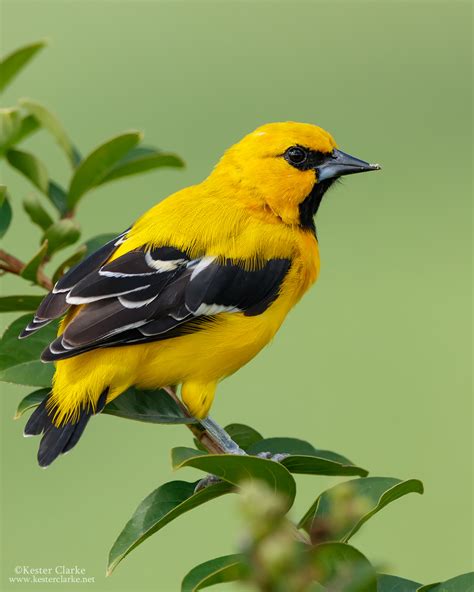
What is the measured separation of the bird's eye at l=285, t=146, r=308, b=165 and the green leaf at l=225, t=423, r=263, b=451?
142 centimetres

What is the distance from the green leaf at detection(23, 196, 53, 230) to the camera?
3426 mm

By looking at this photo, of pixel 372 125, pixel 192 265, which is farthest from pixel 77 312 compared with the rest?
pixel 372 125

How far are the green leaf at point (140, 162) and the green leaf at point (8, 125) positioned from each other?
0.42m

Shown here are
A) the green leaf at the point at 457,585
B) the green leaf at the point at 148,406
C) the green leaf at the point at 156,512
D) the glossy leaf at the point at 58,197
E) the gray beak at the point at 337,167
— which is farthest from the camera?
the gray beak at the point at 337,167

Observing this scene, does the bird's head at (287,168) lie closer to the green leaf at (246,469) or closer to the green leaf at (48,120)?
the green leaf at (48,120)

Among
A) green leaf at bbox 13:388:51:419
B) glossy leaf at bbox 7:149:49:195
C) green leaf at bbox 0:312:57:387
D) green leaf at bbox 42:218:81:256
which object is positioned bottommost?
green leaf at bbox 13:388:51:419

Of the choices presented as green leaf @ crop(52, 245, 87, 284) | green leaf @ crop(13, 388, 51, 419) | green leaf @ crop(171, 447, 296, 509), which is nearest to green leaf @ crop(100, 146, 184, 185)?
green leaf @ crop(52, 245, 87, 284)

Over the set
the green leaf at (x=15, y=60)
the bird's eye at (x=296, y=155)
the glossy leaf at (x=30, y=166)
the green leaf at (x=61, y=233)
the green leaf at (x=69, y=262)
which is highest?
the green leaf at (x=15, y=60)

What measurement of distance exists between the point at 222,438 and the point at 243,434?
159 mm

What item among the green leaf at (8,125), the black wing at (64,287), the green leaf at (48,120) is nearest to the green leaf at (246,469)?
the black wing at (64,287)

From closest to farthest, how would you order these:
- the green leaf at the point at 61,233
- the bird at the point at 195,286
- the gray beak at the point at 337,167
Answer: the bird at the point at 195,286, the green leaf at the point at 61,233, the gray beak at the point at 337,167

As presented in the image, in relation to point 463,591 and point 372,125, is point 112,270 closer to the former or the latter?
point 463,591

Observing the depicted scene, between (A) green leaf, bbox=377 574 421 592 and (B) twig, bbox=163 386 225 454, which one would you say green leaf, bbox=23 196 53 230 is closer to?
(B) twig, bbox=163 386 225 454

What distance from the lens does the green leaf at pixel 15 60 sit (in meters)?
3.64
